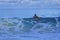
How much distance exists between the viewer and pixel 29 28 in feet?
8.82

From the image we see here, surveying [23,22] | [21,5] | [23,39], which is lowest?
[23,39]

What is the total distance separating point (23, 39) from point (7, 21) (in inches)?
9.4

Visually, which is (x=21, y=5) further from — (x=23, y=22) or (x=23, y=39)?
(x=23, y=39)

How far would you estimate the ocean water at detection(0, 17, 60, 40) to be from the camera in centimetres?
268

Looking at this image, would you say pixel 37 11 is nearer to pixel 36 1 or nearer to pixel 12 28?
pixel 36 1

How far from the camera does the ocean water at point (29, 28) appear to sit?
2.68 m

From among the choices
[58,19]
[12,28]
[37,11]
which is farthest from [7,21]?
[58,19]

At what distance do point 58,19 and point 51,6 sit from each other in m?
0.15

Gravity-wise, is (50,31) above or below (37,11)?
below

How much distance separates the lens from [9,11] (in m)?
2.68

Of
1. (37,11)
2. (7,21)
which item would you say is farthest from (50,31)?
(7,21)

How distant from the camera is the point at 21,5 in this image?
8.77 feet

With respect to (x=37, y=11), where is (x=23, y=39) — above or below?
below

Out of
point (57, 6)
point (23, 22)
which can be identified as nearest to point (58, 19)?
point (57, 6)
